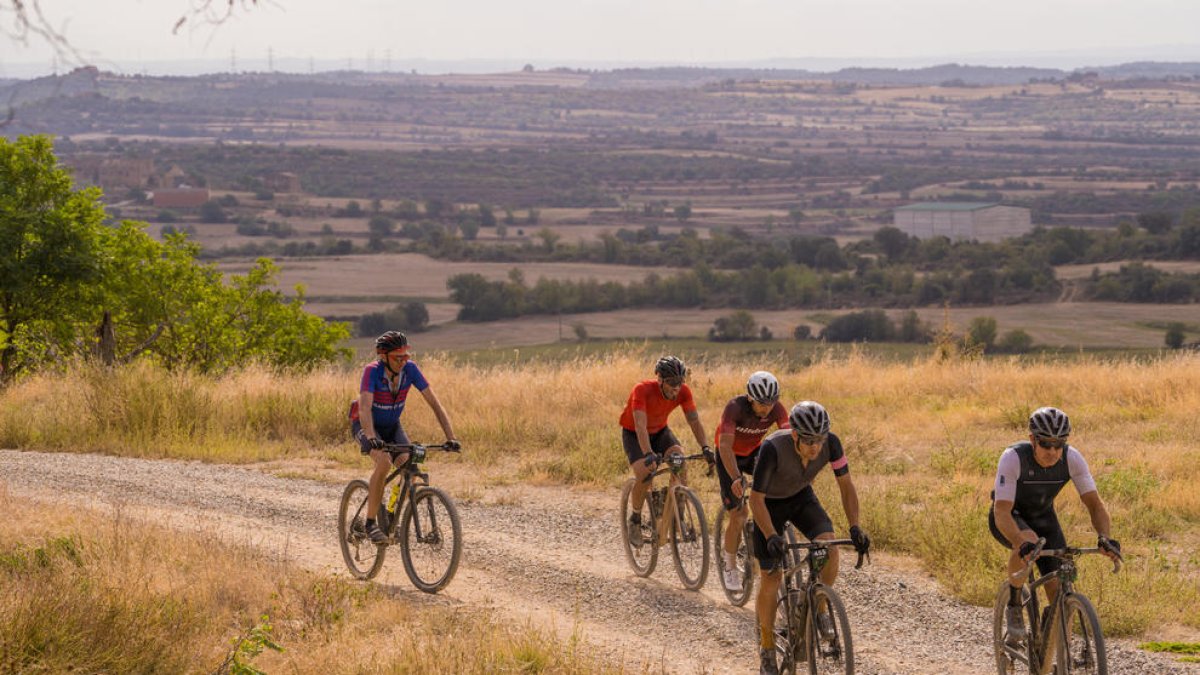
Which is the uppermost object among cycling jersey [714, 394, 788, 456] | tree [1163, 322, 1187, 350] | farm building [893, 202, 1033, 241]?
cycling jersey [714, 394, 788, 456]

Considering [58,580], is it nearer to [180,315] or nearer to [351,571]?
[351,571]

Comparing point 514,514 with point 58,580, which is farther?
point 514,514

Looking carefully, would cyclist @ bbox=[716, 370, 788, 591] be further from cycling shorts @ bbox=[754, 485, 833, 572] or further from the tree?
the tree

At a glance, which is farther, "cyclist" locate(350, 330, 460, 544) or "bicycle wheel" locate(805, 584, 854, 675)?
"cyclist" locate(350, 330, 460, 544)

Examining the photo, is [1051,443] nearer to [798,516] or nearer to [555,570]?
[798,516]

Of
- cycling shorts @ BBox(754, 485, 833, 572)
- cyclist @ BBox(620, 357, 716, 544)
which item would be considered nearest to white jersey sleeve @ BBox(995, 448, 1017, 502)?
cycling shorts @ BBox(754, 485, 833, 572)

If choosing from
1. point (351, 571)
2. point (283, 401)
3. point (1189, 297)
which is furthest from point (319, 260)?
point (351, 571)

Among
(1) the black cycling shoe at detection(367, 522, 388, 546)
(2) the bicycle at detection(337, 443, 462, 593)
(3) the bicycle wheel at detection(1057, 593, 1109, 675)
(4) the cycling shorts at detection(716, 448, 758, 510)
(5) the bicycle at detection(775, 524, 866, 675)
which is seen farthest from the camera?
(1) the black cycling shoe at detection(367, 522, 388, 546)

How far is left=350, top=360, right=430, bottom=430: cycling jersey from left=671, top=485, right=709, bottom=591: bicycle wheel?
236 centimetres

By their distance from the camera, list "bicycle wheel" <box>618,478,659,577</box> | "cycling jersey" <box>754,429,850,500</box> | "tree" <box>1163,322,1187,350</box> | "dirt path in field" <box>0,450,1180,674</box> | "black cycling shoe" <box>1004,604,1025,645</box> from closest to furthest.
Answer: "black cycling shoe" <box>1004,604,1025,645</box> < "cycling jersey" <box>754,429,850,500</box> < "dirt path in field" <box>0,450,1180,674</box> < "bicycle wheel" <box>618,478,659,577</box> < "tree" <box>1163,322,1187,350</box>

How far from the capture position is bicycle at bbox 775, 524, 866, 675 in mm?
8312

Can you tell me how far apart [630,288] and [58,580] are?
91253mm

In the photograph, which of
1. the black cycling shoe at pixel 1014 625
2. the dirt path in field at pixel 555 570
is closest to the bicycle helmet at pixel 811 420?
the black cycling shoe at pixel 1014 625

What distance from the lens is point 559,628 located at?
34.9 feet
